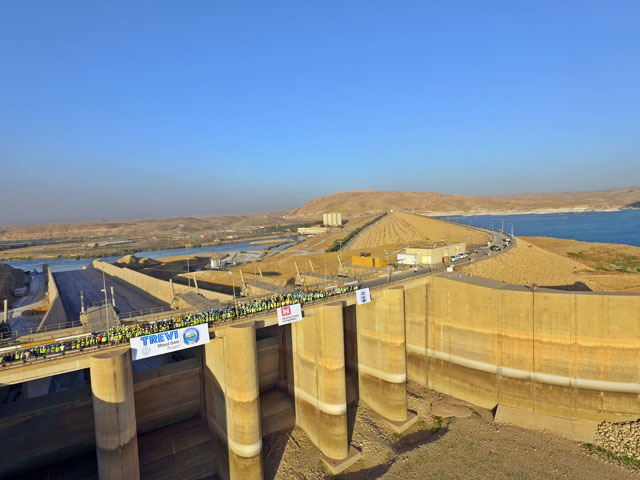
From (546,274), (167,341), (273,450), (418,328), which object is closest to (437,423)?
(418,328)

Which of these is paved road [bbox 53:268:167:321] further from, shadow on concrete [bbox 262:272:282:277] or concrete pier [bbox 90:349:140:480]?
concrete pier [bbox 90:349:140:480]

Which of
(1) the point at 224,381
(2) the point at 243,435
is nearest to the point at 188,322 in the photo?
(1) the point at 224,381

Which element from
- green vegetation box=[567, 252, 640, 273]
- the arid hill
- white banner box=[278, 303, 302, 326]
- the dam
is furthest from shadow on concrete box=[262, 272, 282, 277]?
green vegetation box=[567, 252, 640, 273]

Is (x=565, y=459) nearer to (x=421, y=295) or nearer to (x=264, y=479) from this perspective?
(x=421, y=295)

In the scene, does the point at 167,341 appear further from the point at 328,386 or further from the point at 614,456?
the point at 614,456

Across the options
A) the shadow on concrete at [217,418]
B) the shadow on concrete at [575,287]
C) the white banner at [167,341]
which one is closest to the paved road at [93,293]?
the shadow on concrete at [217,418]

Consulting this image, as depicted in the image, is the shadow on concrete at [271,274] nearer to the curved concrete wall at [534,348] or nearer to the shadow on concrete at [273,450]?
the curved concrete wall at [534,348]

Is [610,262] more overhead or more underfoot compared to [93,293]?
more overhead
